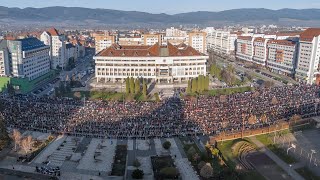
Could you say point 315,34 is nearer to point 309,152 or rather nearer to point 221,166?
point 309,152

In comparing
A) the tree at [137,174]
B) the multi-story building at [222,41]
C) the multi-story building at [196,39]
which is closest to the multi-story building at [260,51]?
the multi-story building at [196,39]

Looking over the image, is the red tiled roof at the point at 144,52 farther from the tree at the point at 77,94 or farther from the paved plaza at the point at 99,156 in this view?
the paved plaza at the point at 99,156

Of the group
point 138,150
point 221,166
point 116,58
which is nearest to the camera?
point 221,166

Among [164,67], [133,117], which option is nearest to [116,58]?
[164,67]

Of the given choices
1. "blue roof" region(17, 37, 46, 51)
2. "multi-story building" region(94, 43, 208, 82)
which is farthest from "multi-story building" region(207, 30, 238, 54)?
"blue roof" region(17, 37, 46, 51)

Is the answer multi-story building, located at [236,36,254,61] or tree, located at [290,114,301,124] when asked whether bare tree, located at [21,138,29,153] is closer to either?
tree, located at [290,114,301,124]
